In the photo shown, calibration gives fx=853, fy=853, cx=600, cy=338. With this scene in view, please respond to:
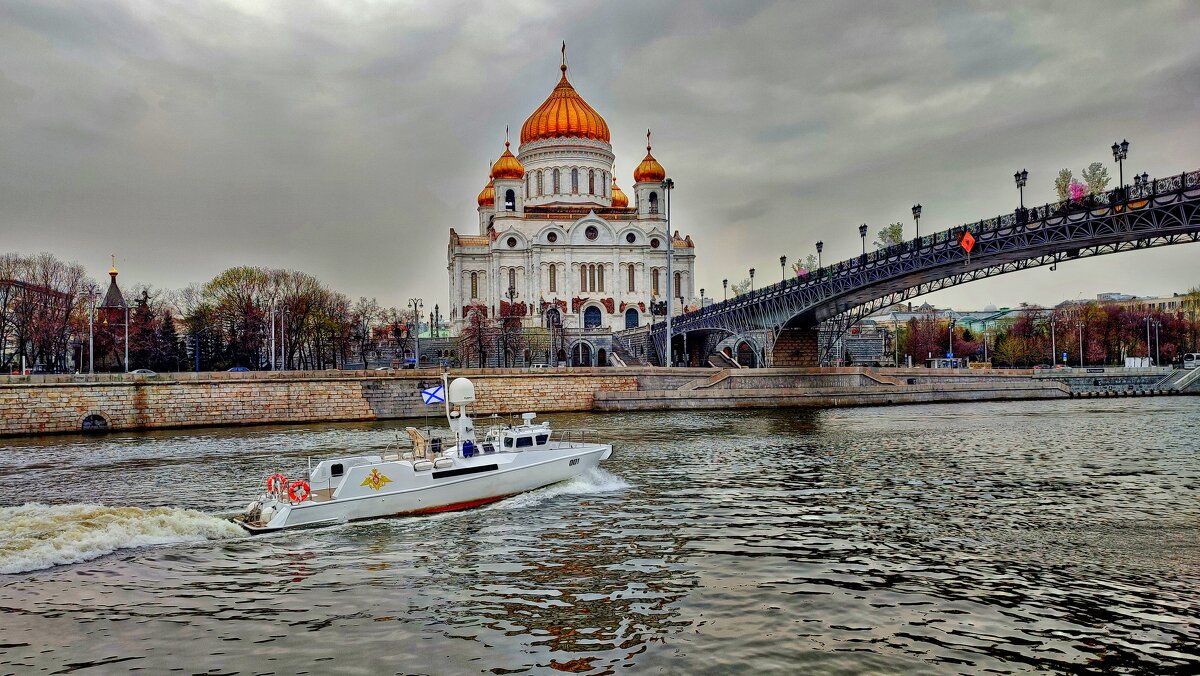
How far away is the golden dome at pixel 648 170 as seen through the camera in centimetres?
10725

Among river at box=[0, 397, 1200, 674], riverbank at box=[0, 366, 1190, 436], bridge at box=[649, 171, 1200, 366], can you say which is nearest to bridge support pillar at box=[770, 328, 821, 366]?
bridge at box=[649, 171, 1200, 366]

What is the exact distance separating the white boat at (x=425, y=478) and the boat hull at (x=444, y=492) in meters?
0.02

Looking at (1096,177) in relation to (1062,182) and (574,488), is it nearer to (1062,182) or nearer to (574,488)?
(1062,182)

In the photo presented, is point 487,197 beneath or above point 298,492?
above

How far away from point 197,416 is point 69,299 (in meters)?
21.7

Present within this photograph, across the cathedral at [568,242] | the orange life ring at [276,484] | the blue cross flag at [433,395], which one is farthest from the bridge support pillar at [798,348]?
the orange life ring at [276,484]

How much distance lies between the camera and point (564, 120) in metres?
105

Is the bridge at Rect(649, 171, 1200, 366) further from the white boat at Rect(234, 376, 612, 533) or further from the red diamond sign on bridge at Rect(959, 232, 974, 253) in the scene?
the white boat at Rect(234, 376, 612, 533)

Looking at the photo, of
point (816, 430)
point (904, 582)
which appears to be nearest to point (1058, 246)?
point (816, 430)

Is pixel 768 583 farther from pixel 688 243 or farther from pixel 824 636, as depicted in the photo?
pixel 688 243

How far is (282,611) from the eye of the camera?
12.4 meters

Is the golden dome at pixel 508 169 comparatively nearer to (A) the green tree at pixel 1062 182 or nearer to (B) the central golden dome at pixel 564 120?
(B) the central golden dome at pixel 564 120

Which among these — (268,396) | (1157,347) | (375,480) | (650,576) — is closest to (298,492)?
(375,480)

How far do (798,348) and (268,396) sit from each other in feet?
133
